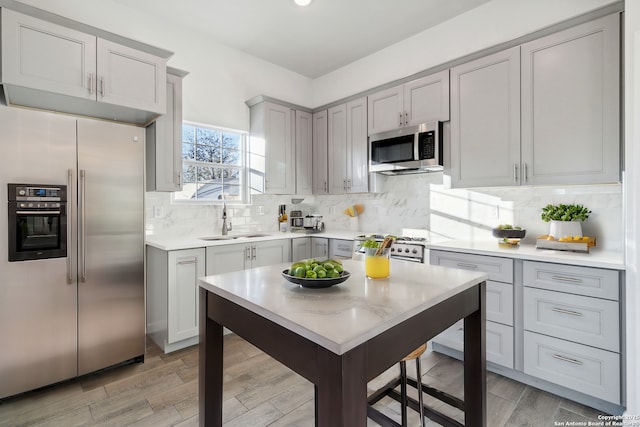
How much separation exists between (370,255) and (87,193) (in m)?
2.06

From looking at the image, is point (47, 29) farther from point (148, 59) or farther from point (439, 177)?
point (439, 177)

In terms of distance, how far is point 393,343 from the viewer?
1032 mm

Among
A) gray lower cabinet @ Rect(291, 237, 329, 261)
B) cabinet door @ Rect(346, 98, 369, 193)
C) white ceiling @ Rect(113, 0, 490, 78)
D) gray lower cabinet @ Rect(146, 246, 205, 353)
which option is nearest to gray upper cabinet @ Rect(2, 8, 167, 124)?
white ceiling @ Rect(113, 0, 490, 78)

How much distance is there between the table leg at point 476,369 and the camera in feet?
4.98

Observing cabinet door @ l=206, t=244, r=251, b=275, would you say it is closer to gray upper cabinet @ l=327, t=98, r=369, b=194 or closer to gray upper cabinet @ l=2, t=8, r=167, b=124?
gray upper cabinet @ l=2, t=8, r=167, b=124

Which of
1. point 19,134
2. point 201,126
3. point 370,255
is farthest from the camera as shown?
point 201,126

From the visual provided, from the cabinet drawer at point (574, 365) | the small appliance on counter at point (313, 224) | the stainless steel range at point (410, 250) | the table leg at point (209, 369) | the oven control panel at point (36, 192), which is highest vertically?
the oven control panel at point (36, 192)

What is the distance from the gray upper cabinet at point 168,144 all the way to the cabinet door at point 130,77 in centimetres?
22

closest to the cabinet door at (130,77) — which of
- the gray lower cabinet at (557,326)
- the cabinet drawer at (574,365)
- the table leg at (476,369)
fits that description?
the table leg at (476,369)

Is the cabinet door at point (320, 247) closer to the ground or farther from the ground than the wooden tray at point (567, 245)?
closer to the ground

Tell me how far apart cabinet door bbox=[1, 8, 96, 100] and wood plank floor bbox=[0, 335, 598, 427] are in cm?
203

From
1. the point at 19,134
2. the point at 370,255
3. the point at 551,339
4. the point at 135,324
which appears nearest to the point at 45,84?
the point at 19,134

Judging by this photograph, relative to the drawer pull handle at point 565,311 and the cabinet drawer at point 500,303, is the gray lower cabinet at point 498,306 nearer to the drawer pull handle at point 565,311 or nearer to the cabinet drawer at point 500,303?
the cabinet drawer at point 500,303

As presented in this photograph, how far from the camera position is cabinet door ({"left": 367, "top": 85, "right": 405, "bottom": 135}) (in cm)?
329
